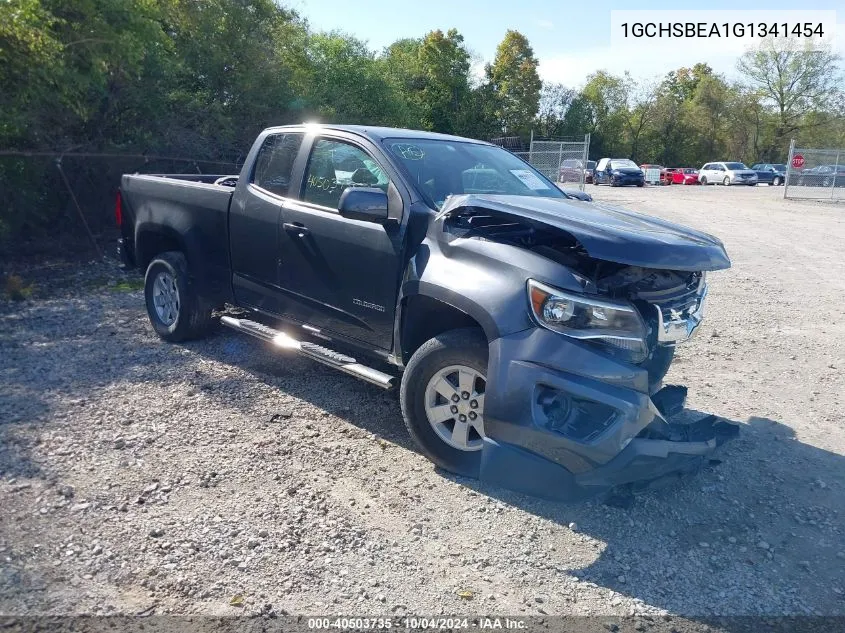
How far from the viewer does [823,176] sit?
28.0 meters

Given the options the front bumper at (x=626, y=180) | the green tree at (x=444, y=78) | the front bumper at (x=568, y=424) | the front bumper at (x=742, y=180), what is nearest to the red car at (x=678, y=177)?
the front bumper at (x=742, y=180)

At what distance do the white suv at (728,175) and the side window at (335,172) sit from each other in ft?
152

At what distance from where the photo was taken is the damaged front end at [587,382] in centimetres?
351

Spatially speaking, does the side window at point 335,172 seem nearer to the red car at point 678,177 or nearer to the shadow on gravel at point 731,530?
the shadow on gravel at point 731,530

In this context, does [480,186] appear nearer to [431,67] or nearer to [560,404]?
[560,404]

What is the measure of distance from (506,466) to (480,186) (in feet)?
7.19

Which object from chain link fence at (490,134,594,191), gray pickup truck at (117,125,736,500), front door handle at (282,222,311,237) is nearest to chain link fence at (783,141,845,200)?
chain link fence at (490,134,594,191)

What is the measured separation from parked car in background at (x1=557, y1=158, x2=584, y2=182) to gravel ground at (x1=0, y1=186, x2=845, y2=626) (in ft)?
61.0

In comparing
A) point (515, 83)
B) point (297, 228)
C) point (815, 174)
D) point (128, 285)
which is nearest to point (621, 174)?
point (815, 174)

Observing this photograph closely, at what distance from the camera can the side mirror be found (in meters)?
4.39

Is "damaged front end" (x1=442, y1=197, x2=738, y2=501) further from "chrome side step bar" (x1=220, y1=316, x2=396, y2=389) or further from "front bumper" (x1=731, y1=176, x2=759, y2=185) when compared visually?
"front bumper" (x1=731, y1=176, x2=759, y2=185)

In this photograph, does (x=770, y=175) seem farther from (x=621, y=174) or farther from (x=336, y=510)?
(x=336, y=510)

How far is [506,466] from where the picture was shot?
11.9ft

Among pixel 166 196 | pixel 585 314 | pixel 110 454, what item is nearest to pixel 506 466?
pixel 585 314
